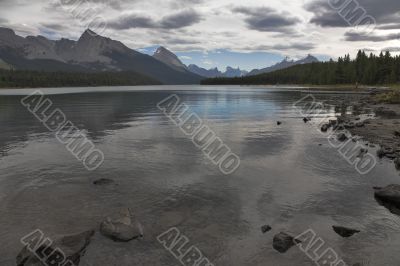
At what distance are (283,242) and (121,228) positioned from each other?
811cm

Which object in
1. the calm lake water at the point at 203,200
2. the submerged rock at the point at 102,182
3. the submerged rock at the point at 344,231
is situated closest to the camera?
the calm lake water at the point at 203,200

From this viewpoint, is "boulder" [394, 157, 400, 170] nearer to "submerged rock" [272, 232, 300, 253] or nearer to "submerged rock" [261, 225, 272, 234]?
"submerged rock" [261, 225, 272, 234]

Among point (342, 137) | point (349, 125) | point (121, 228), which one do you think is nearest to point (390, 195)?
point (121, 228)

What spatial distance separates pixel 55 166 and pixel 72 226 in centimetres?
1421

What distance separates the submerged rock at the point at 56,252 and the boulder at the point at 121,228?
55.5 inches

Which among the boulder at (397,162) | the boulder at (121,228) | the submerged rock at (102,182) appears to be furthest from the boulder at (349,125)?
the boulder at (121,228)

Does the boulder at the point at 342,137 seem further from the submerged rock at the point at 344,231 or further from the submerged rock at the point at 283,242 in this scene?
the submerged rock at the point at 283,242

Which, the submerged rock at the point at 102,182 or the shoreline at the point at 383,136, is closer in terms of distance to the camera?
the submerged rock at the point at 102,182

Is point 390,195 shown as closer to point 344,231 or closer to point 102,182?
point 344,231

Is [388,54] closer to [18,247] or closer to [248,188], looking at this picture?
[248,188]

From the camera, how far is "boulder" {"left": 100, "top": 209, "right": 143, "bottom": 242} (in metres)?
17.2

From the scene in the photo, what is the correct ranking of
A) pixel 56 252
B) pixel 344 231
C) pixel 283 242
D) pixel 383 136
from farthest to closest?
pixel 383 136, pixel 344 231, pixel 283 242, pixel 56 252

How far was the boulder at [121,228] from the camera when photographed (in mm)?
17155

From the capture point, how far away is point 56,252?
15.0 meters
